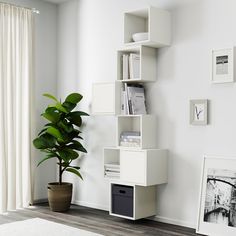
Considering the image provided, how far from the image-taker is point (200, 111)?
418 centimetres

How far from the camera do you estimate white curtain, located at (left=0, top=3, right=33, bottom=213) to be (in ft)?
16.8

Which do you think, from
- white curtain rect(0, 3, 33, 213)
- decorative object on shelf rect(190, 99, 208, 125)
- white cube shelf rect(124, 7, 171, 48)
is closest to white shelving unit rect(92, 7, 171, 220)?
white cube shelf rect(124, 7, 171, 48)

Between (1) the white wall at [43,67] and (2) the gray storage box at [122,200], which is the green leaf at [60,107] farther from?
(2) the gray storage box at [122,200]

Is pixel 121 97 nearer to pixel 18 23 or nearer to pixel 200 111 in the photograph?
pixel 200 111

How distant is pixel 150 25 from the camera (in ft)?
14.0

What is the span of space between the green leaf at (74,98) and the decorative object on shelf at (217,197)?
1826 millimetres

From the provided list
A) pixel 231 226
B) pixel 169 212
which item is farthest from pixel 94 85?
pixel 231 226

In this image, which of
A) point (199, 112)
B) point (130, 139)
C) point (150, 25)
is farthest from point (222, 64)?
point (130, 139)

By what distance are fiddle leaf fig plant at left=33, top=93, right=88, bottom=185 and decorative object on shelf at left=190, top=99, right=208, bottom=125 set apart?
150cm

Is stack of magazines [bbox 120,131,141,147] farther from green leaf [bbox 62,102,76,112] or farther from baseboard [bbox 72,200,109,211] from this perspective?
baseboard [bbox 72,200,109,211]

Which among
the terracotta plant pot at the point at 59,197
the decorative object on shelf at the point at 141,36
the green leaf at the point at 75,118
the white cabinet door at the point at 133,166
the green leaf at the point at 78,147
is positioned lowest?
the terracotta plant pot at the point at 59,197

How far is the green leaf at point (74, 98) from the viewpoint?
203 inches

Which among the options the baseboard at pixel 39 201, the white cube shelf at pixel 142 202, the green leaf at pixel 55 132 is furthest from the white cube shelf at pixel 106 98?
the baseboard at pixel 39 201

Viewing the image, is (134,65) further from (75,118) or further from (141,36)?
(75,118)
